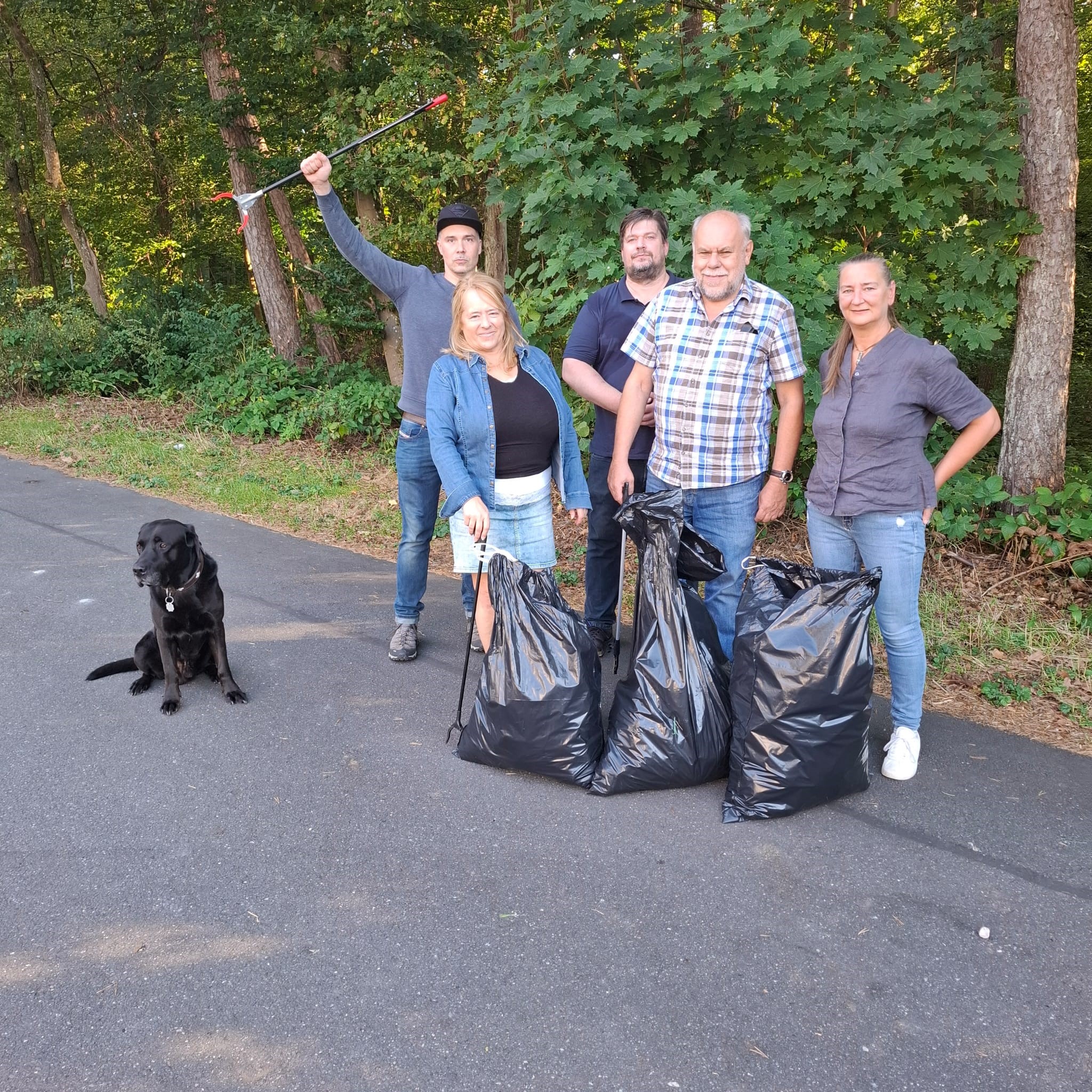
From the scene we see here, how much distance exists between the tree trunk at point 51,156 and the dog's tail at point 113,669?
14365mm

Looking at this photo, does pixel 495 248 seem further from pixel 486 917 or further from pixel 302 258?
pixel 486 917

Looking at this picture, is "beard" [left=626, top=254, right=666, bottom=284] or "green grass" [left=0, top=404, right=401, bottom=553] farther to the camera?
"green grass" [left=0, top=404, right=401, bottom=553]

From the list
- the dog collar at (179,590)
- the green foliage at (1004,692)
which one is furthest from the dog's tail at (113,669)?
the green foliage at (1004,692)

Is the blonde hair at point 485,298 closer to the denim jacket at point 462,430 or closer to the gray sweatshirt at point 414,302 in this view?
the denim jacket at point 462,430

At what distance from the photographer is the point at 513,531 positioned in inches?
135

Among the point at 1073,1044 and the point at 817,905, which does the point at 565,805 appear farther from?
the point at 1073,1044

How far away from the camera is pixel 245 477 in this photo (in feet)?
26.9

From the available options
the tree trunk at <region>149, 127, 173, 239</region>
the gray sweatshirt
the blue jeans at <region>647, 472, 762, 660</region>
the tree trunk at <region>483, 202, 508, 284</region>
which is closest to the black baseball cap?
the gray sweatshirt

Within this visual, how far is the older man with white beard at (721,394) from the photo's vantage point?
3102 millimetres

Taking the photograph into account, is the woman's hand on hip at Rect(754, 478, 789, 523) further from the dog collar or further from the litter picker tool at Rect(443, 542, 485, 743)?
the dog collar

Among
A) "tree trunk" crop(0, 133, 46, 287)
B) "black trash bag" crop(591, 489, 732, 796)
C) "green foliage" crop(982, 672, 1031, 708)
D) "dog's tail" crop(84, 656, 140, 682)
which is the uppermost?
"tree trunk" crop(0, 133, 46, 287)

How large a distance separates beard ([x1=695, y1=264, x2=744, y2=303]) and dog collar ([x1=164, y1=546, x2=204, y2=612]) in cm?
230

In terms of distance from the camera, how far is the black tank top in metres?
3.32

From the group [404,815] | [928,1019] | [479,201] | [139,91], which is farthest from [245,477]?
[928,1019]
